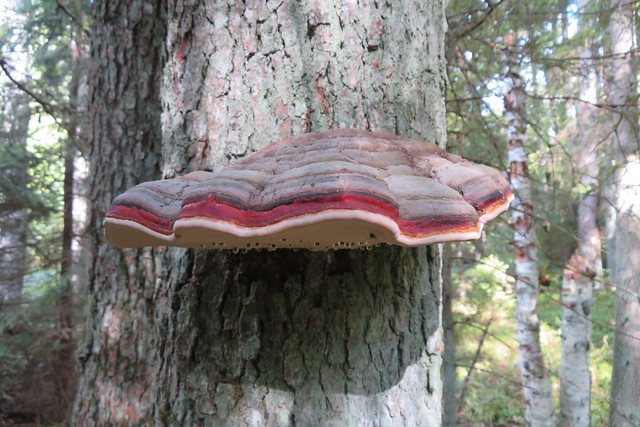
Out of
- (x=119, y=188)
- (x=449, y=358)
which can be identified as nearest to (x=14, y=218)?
(x=119, y=188)

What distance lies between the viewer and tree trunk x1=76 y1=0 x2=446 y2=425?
4.00 feet

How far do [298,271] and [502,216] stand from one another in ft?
13.2

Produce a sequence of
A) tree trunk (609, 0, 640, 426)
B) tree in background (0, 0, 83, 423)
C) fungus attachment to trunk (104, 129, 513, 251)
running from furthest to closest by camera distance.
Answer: tree in background (0, 0, 83, 423) < tree trunk (609, 0, 640, 426) < fungus attachment to trunk (104, 129, 513, 251)

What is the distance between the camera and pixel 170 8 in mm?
1627

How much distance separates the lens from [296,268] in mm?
1249

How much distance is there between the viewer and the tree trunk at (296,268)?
1218mm

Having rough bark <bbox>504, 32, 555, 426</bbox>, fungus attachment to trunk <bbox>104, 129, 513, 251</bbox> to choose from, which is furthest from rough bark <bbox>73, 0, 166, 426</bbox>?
rough bark <bbox>504, 32, 555, 426</bbox>

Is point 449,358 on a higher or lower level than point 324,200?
lower

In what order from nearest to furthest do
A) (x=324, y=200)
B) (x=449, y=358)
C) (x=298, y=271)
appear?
(x=324, y=200), (x=298, y=271), (x=449, y=358)

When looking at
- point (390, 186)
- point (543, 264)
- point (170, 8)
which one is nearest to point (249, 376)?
point (390, 186)

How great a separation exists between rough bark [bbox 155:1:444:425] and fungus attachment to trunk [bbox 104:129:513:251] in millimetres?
268

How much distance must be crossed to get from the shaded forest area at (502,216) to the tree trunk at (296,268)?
2249 millimetres

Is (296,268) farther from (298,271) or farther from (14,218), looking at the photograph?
(14,218)

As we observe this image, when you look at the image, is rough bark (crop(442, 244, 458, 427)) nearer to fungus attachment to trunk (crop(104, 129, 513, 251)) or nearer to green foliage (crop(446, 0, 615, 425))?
green foliage (crop(446, 0, 615, 425))
